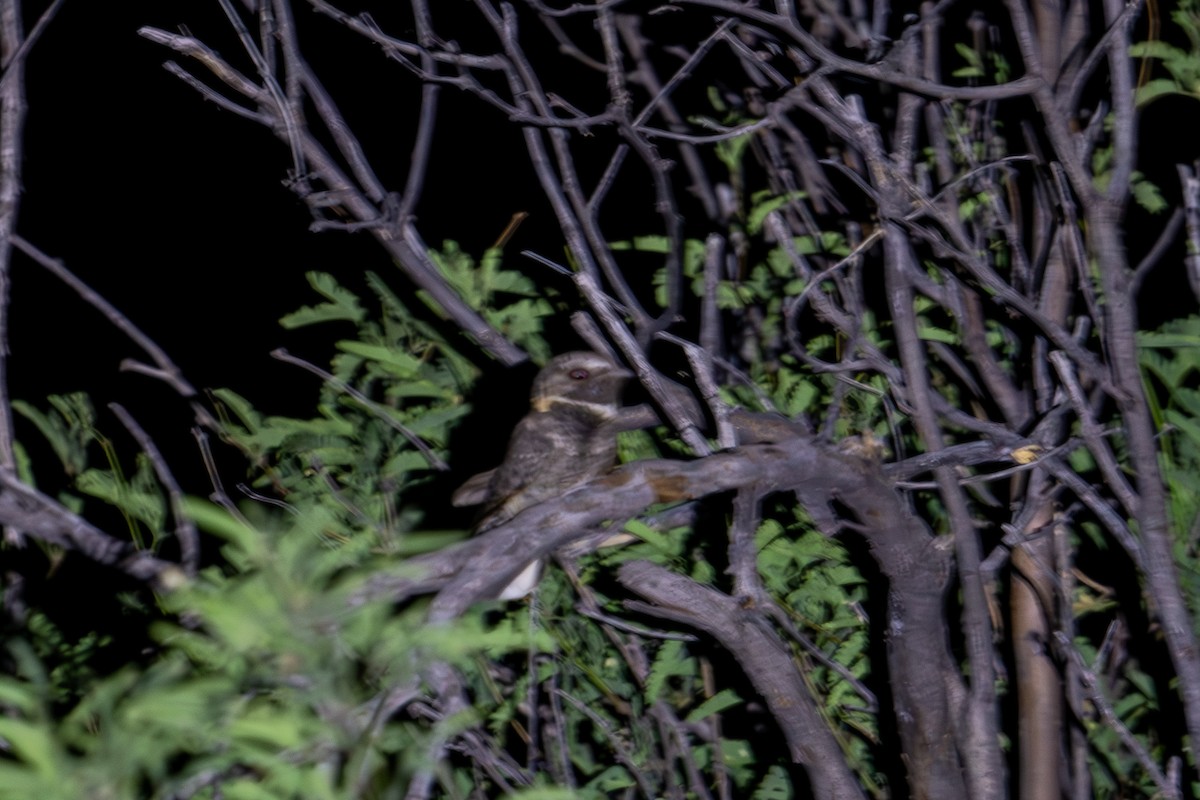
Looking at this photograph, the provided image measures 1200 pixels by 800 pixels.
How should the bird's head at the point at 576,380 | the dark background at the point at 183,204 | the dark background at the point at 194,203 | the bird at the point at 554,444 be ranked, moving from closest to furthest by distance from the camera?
the bird at the point at 554,444
the bird's head at the point at 576,380
the dark background at the point at 194,203
the dark background at the point at 183,204

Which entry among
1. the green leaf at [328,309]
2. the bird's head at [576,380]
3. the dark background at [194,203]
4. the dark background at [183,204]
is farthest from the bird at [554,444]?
the dark background at [183,204]

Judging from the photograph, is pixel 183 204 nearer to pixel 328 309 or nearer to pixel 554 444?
pixel 328 309

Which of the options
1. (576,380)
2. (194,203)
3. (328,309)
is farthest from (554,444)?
(194,203)

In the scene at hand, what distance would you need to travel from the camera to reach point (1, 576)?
11.0 feet

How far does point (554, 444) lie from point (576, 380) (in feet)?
0.66

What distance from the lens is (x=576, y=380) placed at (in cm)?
330

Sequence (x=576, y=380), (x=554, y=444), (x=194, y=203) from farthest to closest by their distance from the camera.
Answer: (x=194, y=203), (x=576, y=380), (x=554, y=444)

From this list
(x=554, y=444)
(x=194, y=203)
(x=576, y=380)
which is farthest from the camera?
(x=194, y=203)

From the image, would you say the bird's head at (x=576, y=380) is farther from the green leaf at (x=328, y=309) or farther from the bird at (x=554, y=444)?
the green leaf at (x=328, y=309)

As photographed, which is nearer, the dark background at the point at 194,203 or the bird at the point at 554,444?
the bird at the point at 554,444

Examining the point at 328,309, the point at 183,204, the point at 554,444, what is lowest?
the point at 554,444

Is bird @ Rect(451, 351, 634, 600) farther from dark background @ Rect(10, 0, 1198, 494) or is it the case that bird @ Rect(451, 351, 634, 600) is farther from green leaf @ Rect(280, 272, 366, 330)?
dark background @ Rect(10, 0, 1198, 494)

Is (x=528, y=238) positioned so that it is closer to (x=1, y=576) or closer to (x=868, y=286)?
(x=868, y=286)

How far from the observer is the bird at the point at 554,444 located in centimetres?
306
